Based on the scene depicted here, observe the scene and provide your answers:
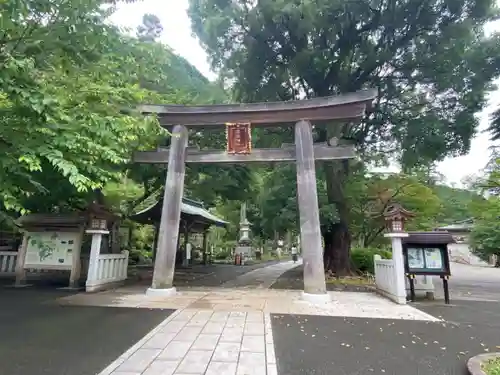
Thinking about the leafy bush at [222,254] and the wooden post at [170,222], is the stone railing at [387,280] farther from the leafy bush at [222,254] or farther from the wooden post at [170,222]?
the leafy bush at [222,254]

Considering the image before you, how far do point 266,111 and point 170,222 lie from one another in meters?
3.92

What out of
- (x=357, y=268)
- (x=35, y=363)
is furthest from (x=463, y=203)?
(x=35, y=363)

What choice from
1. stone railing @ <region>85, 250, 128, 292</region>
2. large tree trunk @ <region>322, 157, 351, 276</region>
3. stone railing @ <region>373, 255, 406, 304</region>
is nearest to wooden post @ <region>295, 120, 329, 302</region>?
stone railing @ <region>373, 255, 406, 304</region>

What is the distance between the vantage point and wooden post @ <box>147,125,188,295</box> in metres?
8.44

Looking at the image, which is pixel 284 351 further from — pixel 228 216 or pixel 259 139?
pixel 228 216

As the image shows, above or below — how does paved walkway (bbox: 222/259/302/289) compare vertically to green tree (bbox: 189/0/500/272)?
below

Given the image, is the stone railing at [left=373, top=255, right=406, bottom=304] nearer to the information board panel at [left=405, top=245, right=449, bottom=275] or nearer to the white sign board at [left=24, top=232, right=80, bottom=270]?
the information board panel at [left=405, top=245, right=449, bottom=275]

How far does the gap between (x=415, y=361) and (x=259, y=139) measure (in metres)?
10.3

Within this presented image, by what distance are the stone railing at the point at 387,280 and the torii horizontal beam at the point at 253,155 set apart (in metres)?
2.89

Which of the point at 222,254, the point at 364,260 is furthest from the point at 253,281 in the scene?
the point at 222,254

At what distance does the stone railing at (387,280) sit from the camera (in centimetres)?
781

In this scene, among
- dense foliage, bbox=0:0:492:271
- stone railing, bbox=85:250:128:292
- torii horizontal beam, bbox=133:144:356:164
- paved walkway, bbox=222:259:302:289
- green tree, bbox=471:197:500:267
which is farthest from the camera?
green tree, bbox=471:197:500:267

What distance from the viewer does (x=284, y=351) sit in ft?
13.8

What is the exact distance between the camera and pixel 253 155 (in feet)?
30.4
